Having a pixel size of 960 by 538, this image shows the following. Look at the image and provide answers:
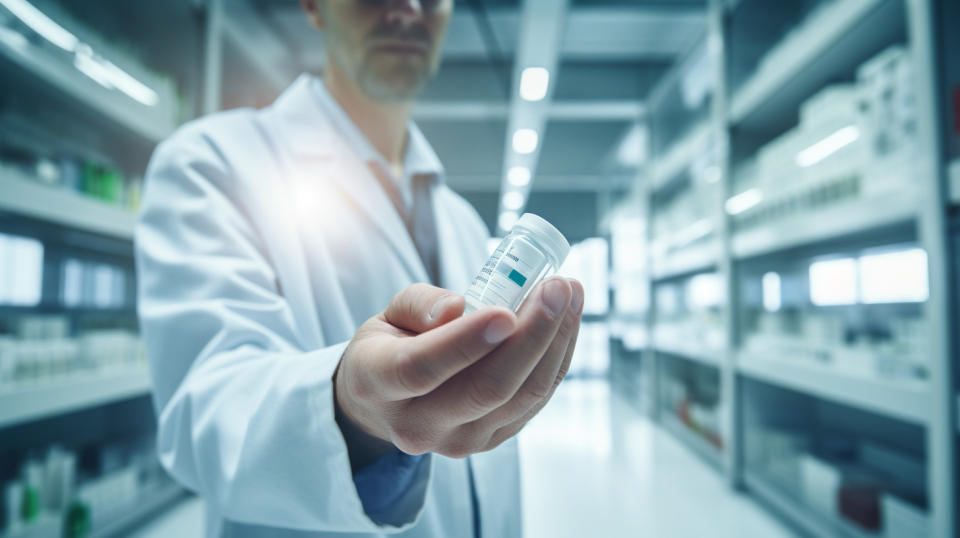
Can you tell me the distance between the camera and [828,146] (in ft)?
6.05

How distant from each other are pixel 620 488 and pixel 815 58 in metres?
2.17

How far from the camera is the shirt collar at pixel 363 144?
833 mm

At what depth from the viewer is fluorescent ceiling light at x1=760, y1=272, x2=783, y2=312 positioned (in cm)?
273

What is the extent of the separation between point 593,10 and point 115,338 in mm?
3175

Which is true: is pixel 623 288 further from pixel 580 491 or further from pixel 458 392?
pixel 458 392

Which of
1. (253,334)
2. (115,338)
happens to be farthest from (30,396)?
(253,334)

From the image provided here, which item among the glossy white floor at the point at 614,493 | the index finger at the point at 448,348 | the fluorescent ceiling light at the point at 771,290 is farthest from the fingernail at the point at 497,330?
the fluorescent ceiling light at the point at 771,290

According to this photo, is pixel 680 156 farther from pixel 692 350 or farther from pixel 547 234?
pixel 547 234

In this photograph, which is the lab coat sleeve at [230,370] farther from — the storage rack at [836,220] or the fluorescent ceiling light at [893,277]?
the fluorescent ceiling light at [893,277]

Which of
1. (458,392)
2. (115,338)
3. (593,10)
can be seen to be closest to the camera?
(458,392)

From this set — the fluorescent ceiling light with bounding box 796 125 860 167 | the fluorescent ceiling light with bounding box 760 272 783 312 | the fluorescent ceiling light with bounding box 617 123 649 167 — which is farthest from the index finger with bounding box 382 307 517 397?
the fluorescent ceiling light with bounding box 617 123 649 167

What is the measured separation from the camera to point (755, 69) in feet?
8.77

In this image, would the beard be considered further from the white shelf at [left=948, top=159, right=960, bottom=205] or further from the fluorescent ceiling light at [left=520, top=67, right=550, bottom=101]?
the fluorescent ceiling light at [left=520, top=67, right=550, bottom=101]

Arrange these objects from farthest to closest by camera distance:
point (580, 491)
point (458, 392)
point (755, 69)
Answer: point (755, 69) → point (580, 491) → point (458, 392)
